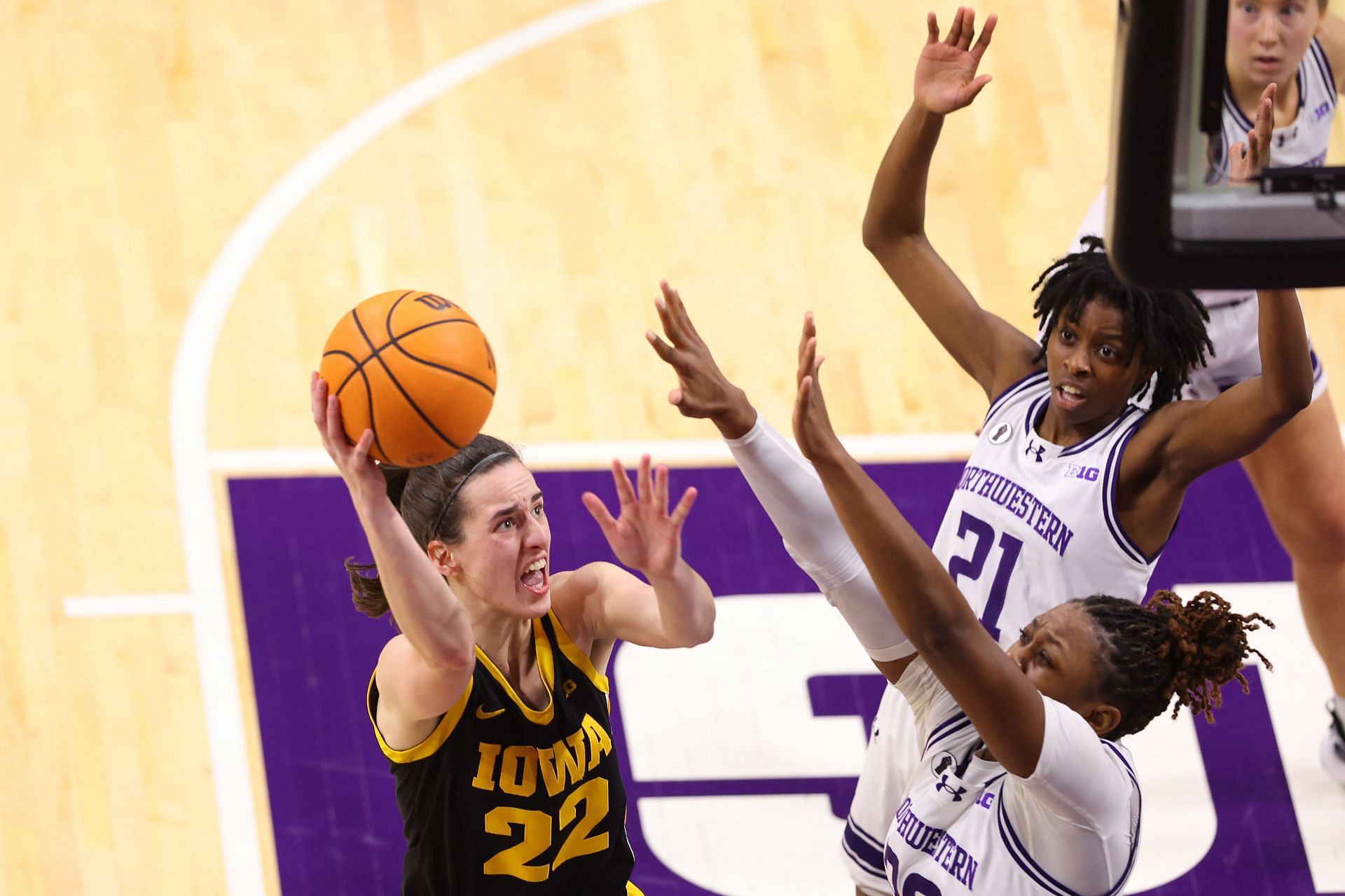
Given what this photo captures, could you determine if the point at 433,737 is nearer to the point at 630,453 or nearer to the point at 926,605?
the point at 926,605

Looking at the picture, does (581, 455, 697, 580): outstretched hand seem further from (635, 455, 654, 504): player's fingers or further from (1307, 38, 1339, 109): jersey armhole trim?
(1307, 38, 1339, 109): jersey armhole trim

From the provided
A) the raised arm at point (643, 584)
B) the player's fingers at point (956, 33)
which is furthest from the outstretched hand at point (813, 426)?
the player's fingers at point (956, 33)

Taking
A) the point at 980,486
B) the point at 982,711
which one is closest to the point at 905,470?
the point at 980,486

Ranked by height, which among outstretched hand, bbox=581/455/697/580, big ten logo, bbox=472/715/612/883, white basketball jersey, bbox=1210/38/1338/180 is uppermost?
white basketball jersey, bbox=1210/38/1338/180

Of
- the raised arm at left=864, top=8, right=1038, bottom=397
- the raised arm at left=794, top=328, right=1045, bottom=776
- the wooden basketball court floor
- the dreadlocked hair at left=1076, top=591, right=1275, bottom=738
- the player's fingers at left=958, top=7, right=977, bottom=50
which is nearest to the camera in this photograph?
the raised arm at left=794, top=328, right=1045, bottom=776

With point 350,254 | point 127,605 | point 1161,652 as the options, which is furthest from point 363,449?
point 350,254

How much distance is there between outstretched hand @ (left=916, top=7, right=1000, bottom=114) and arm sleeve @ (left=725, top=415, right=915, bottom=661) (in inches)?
36.8

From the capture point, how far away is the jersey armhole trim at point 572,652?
3613 millimetres

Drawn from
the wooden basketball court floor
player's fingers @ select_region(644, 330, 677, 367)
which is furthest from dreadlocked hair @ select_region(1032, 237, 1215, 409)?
the wooden basketball court floor

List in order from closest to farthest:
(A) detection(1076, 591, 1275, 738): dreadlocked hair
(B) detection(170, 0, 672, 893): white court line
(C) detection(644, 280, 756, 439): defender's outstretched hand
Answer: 1. (A) detection(1076, 591, 1275, 738): dreadlocked hair
2. (C) detection(644, 280, 756, 439): defender's outstretched hand
3. (B) detection(170, 0, 672, 893): white court line

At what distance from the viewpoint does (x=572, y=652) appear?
3617 mm

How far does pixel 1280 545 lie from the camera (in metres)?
5.52

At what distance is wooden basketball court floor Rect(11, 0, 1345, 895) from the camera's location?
520 centimetres

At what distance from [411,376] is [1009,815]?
1.35 metres
